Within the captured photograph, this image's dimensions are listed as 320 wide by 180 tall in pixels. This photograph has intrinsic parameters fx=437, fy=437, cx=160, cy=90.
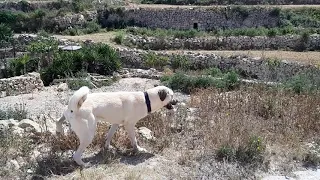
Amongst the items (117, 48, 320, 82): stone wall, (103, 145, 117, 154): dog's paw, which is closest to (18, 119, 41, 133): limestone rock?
(103, 145, 117, 154): dog's paw

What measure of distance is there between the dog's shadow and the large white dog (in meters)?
0.12

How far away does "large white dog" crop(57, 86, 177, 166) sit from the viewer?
18.1 ft

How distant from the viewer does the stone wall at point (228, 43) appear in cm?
2589

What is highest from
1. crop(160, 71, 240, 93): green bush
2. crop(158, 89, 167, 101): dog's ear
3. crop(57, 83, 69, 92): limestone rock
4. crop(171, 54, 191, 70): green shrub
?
crop(158, 89, 167, 101): dog's ear


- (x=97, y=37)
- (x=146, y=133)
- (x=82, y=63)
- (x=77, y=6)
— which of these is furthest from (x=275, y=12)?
(x=146, y=133)

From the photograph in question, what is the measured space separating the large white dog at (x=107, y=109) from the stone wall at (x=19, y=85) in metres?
8.56

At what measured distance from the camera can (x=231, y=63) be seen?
71.0 feet

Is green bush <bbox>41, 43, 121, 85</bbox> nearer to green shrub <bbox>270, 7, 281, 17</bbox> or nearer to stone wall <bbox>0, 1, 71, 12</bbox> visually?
green shrub <bbox>270, 7, 281, 17</bbox>

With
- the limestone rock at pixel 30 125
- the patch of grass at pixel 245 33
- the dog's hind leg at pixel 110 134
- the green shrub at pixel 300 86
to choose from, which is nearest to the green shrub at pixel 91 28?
the patch of grass at pixel 245 33

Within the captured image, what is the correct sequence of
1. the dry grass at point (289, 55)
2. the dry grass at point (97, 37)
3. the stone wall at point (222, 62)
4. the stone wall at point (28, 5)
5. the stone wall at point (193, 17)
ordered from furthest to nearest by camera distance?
the stone wall at point (28, 5)
the stone wall at point (193, 17)
the dry grass at point (97, 37)
the dry grass at point (289, 55)
the stone wall at point (222, 62)

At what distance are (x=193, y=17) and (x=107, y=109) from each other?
92.2ft

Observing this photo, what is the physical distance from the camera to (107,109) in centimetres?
583

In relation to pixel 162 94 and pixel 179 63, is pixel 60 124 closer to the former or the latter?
pixel 162 94

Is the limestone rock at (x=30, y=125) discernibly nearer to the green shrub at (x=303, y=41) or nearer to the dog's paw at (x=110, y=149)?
the dog's paw at (x=110, y=149)
